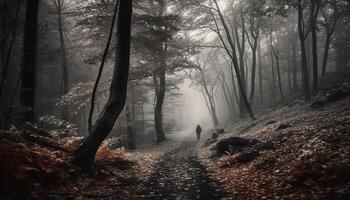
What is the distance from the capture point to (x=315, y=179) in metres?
6.55

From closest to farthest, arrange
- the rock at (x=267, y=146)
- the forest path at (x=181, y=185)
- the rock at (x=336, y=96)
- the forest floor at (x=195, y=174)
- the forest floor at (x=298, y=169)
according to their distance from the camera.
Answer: the forest floor at (x=298, y=169), the forest floor at (x=195, y=174), the forest path at (x=181, y=185), the rock at (x=267, y=146), the rock at (x=336, y=96)

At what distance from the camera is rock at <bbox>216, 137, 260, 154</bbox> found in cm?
1238

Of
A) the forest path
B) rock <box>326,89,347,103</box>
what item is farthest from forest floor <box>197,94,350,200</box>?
rock <box>326,89,347,103</box>

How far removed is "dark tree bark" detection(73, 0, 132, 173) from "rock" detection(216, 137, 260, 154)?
5.50 m

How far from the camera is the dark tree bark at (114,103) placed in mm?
8891

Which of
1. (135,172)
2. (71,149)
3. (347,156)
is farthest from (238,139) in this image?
(71,149)

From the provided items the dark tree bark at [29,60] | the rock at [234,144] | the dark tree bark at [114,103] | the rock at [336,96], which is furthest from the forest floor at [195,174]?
the rock at [336,96]

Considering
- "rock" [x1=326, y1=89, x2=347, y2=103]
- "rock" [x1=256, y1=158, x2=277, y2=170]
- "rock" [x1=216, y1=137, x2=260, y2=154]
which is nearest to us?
"rock" [x1=256, y1=158, x2=277, y2=170]

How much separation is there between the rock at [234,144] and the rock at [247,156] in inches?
56.5

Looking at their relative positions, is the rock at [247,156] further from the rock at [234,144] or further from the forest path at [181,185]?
the rock at [234,144]

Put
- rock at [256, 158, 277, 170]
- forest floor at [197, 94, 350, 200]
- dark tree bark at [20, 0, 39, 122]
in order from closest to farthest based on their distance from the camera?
1. forest floor at [197, 94, 350, 200]
2. rock at [256, 158, 277, 170]
3. dark tree bark at [20, 0, 39, 122]

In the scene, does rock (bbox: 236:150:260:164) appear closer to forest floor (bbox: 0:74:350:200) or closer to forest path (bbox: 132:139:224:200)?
forest floor (bbox: 0:74:350:200)

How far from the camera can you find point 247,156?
34.9 ft

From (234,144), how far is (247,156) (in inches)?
91.7
